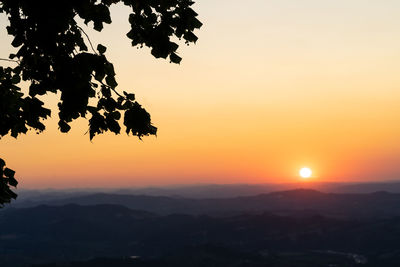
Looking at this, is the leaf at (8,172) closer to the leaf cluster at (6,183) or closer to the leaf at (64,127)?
the leaf cluster at (6,183)

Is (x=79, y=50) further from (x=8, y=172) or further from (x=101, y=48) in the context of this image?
(x=8, y=172)

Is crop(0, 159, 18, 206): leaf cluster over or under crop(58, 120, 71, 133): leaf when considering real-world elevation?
under

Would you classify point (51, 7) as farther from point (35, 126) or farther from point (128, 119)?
point (35, 126)

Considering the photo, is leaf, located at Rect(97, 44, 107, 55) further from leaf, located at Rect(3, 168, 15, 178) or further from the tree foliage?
leaf, located at Rect(3, 168, 15, 178)

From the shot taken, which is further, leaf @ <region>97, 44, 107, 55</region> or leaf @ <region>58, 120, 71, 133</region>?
leaf @ <region>58, 120, 71, 133</region>

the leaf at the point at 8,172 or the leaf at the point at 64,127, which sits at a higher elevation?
the leaf at the point at 64,127

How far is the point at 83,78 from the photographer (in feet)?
40.3

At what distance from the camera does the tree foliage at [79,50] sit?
1215cm

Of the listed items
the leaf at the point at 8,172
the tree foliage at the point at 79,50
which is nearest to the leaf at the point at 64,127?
the tree foliage at the point at 79,50

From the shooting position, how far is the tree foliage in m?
12.2

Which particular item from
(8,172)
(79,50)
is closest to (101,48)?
(79,50)

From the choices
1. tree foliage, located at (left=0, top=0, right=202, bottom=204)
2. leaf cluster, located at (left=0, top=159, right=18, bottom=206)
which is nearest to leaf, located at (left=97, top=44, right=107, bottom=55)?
tree foliage, located at (left=0, top=0, right=202, bottom=204)

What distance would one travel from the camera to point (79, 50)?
12875 mm

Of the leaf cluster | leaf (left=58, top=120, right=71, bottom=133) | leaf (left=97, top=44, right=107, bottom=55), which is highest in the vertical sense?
leaf (left=97, top=44, right=107, bottom=55)
